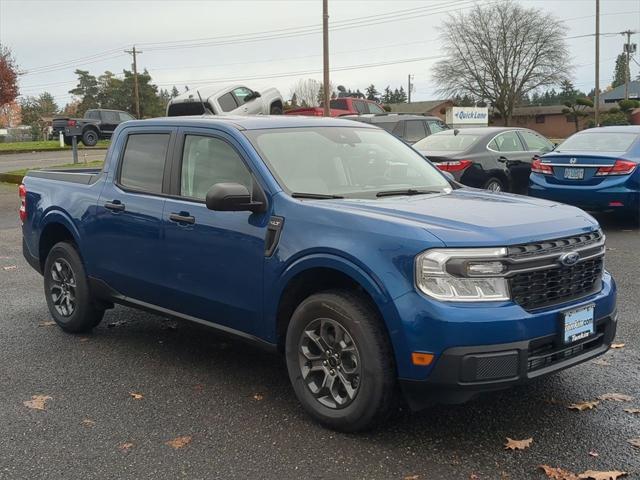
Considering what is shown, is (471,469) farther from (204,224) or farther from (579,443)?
(204,224)

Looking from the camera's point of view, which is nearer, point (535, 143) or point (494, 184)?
point (494, 184)

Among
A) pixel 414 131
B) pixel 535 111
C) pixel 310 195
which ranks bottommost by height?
pixel 310 195

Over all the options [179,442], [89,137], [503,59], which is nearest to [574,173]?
[179,442]

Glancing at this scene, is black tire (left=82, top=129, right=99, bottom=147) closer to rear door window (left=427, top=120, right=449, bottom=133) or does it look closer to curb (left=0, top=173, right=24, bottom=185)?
curb (left=0, top=173, right=24, bottom=185)

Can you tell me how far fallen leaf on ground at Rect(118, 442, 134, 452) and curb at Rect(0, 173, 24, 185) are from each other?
1697cm

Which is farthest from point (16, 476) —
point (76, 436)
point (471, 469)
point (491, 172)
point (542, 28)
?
point (542, 28)

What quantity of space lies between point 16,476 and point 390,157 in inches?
121

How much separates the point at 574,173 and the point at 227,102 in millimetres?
7976

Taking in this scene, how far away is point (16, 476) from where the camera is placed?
3.51 metres

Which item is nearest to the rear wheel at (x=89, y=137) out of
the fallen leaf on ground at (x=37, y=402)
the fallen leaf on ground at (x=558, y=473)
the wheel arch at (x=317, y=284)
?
the fallen leaf on ground at (x=37, y=402)

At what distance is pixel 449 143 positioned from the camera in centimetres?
1210

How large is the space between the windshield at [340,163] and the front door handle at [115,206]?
1.27m

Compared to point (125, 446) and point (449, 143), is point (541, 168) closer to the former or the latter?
point (449, 143)

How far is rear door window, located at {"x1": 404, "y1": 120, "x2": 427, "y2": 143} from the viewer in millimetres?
15867
